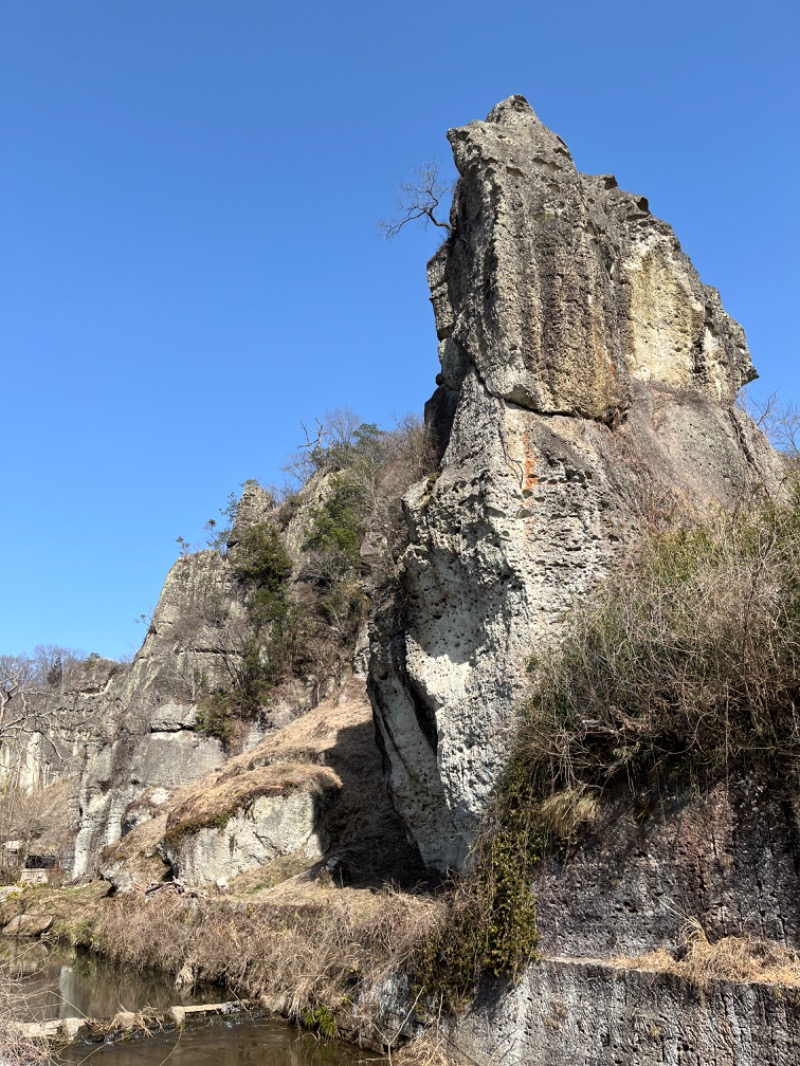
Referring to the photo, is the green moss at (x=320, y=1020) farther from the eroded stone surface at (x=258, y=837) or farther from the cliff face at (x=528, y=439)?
the eroded stone surface at (x=258, y=837)

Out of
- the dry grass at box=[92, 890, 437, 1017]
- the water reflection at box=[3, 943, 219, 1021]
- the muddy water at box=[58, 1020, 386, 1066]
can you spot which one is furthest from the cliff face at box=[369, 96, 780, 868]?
the water reflection at box=[3, 943, 219, 1021]

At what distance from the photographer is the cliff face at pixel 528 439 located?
1000 cm

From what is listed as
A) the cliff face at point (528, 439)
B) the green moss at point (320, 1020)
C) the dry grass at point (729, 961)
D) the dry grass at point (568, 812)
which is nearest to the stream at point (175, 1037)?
the green moss at point (320, 1020)

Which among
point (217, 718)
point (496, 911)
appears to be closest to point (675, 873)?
point (496, 911)

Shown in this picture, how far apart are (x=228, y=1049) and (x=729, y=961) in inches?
272

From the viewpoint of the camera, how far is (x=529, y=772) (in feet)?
28.3

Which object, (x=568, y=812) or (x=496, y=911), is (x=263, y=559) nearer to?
(x=496, y=911)

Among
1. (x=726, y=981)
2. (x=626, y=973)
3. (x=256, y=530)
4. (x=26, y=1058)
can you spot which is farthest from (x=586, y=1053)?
(x=256, y=530)

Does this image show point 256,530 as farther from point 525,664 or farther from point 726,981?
point 726,981

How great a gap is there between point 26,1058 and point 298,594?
75.5 feet

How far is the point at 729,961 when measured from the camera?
6164 mm

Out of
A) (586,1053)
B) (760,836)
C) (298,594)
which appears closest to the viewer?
(760,836)

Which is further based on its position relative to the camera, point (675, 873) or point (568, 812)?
point (568, 812)

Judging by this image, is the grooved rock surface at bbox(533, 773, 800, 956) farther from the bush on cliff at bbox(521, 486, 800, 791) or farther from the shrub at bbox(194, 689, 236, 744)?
the shrub at bbox(194, 689, 236, 744)
